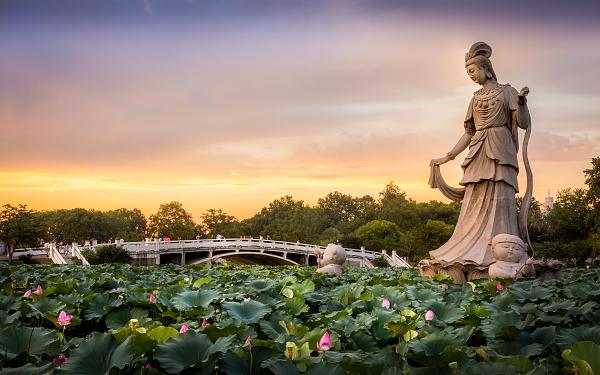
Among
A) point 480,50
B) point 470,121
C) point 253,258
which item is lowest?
point 253,258

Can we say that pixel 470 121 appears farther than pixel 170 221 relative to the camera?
No

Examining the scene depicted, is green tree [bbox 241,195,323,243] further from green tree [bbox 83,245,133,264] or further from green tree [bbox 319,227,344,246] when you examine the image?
green tree [bbox 83,245,133,264]

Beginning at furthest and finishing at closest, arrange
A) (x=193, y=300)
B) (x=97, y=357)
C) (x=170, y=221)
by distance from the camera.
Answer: (x=170, y=221)
(x=193, y=300)
(x=97, y=357)

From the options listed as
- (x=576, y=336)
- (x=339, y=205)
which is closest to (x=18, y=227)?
(x=576, y=336)

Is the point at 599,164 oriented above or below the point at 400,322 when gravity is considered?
above

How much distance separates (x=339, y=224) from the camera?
79312mm

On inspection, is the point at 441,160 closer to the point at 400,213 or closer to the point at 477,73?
the point at 477,73

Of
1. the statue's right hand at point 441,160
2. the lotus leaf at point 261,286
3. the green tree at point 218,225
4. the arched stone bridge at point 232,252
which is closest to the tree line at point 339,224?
the green tree at point 218,225

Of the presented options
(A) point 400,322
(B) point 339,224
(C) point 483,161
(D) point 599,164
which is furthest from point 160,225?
(A) point 400,322

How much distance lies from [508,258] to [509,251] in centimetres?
10

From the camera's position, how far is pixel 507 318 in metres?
3.34

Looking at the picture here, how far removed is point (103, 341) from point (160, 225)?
70224 millimetres

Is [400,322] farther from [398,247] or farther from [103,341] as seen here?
A: [398,247]

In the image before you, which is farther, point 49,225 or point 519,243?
point 49,225
